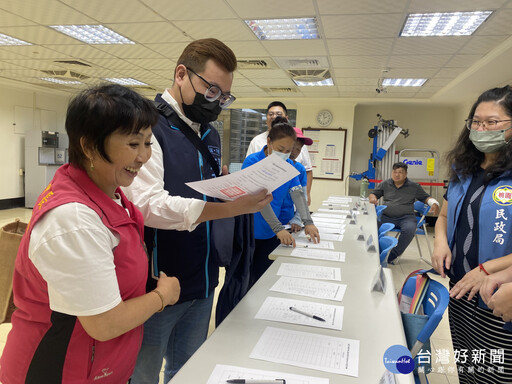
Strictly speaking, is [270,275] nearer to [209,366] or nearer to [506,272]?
[209,366]

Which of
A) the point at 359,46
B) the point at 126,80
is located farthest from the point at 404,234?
the point at 126,80

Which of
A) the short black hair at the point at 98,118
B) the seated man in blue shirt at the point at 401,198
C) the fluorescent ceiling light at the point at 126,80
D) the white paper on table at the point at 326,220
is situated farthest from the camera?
the fluorescent ceiling light at the point at 126,80

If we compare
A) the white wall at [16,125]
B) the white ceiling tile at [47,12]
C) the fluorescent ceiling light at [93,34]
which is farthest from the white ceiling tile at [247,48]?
the white wall at [16,125]

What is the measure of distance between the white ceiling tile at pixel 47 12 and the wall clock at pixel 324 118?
218 inches

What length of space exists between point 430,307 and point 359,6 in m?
2.98

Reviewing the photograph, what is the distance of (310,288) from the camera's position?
1474 mm

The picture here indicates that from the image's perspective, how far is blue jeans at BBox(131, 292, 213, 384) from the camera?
119 cm

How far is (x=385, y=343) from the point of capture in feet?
3.42

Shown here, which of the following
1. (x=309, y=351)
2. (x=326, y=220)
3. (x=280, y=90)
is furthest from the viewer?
(x=280, y=90)

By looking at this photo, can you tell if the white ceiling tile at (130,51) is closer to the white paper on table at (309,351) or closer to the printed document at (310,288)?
the printed document at (310,288)

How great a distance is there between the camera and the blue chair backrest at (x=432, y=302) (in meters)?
1.12

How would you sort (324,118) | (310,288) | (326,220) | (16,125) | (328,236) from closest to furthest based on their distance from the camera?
(310,288)
(328,236)
(326,220)
(16,125)
(324,118)

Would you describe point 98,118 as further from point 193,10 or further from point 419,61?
point 419,61

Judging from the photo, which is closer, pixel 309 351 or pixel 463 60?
pixel 309 351
